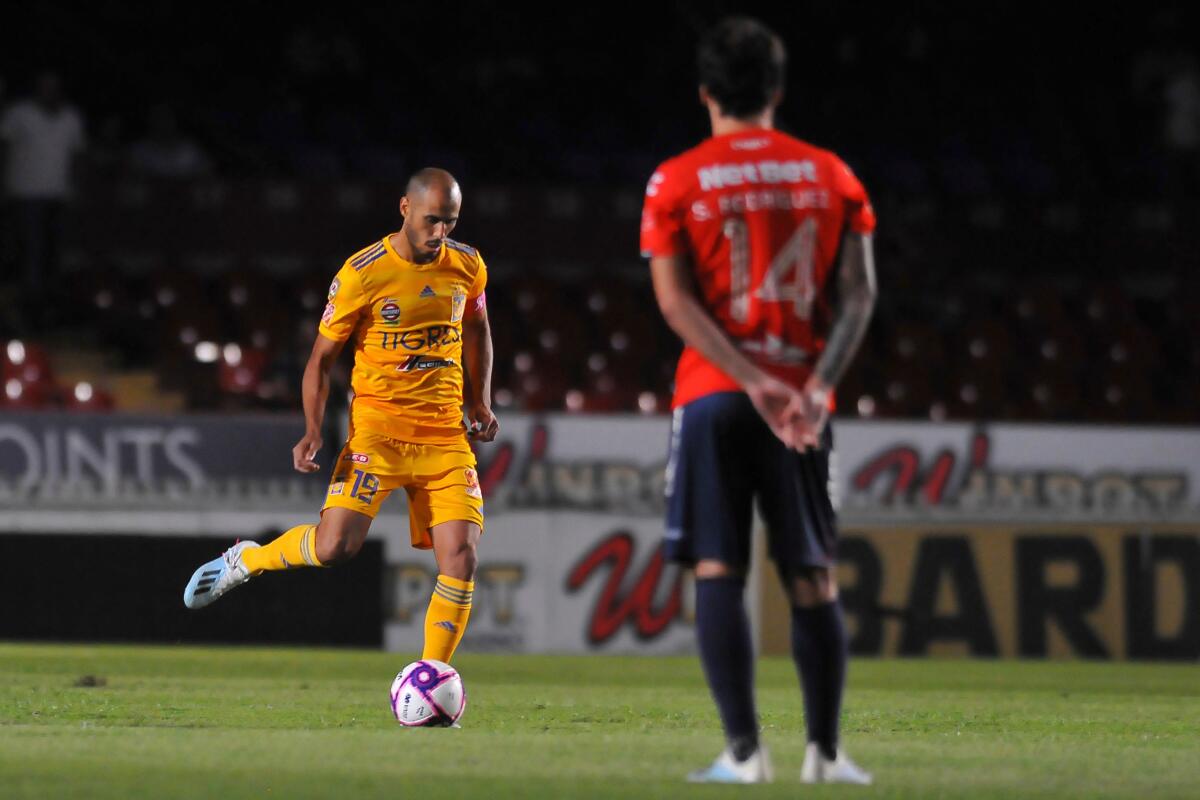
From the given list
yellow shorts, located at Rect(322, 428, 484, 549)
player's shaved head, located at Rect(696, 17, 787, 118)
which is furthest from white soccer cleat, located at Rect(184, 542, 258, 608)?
player's shaved head, located at Rect(696, 17, 787, 118)

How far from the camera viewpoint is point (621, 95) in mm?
19672

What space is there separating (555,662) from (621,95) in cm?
885

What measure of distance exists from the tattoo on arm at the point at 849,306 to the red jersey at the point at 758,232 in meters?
0.04

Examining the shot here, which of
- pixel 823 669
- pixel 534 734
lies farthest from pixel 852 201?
pixel 534 734

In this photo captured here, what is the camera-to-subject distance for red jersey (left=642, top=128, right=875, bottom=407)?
4.77 metres

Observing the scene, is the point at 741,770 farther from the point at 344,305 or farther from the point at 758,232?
the point at 344,305

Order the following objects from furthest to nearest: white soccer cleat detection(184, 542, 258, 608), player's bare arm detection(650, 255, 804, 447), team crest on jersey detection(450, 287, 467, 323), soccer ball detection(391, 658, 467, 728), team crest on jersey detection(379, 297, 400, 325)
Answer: white soccer cleat detection(184, 542, 258, 608) → team crest on jersey detection(450, 287, 467, 323) → team crest on jersey detection(379, 297, 400, 325) → soccer ball detection(391, 658, 467, 728) → player's bare arm detection(650, 255, 804, 447)

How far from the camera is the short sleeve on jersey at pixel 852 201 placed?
4.82 metres

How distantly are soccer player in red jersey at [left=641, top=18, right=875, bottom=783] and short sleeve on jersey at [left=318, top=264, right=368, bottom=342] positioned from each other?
8.14 ft

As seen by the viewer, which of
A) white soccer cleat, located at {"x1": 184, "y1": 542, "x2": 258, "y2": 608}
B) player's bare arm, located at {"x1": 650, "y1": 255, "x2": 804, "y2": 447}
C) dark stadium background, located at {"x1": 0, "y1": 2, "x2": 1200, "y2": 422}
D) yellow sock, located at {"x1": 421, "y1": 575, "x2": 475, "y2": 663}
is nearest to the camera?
player's bare arm, located at {"x1": 650, "y1": 255, "x2": 804, "y2": 447}

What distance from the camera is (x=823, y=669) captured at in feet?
15.6

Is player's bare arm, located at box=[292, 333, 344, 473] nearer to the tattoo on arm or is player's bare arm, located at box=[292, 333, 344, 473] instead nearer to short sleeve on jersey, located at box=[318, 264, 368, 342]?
short sleeve on jersey, located at box=[318, 264, 368, 342]

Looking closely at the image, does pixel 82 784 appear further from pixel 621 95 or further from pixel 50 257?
pixel 621 95

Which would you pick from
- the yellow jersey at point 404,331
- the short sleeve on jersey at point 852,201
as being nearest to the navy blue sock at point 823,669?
the short sleeve on jersey at point 852,201
